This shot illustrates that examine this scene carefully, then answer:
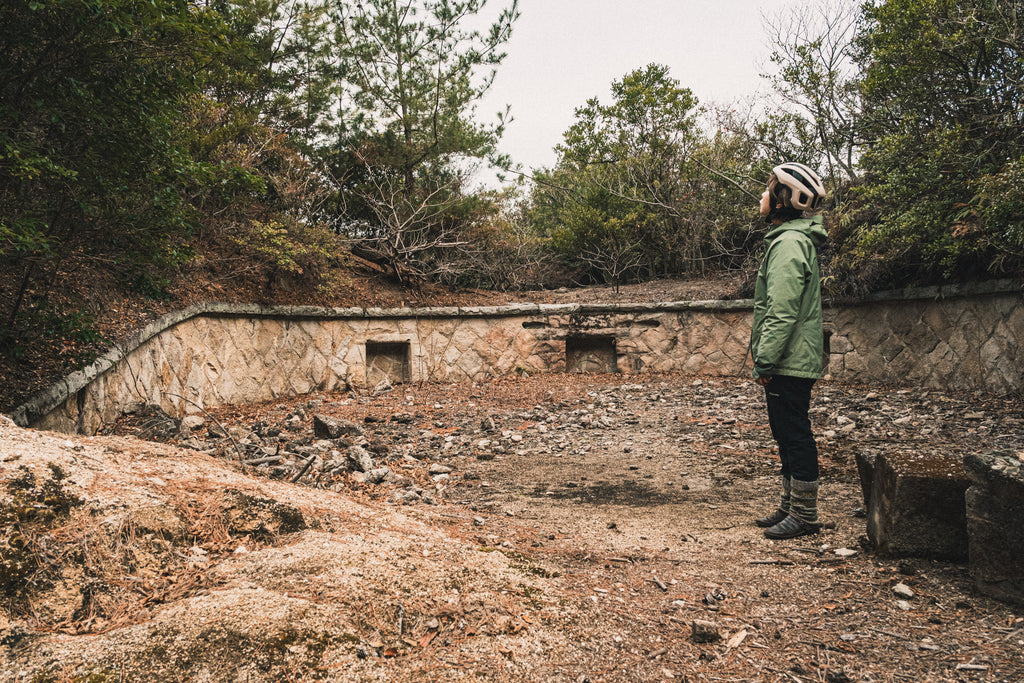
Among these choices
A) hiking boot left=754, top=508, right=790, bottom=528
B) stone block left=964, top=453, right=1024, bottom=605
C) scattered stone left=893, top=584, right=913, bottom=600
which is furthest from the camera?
hiking boot left=754, top=508, right=790, bottom=528

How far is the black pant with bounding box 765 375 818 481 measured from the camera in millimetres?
3252

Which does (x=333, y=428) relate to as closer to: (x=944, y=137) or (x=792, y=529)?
(x=792, y=529)

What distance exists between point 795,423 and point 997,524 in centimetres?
107

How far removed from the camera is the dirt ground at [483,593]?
1.80m

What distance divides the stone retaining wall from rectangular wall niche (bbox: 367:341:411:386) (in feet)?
0.07

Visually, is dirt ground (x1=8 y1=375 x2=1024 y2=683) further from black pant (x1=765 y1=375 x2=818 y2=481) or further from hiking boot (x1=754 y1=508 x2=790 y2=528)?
black pant (x1=765 y1=375 x2=818 y2=481)

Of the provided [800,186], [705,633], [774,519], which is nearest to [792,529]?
[774,519]

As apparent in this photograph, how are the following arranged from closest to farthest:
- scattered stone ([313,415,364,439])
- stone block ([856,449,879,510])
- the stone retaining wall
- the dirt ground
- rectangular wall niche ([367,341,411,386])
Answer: the dirt ground
stone block ([856,449,879,510])
scattered stone ([313,415,364,439])
the stone retaining wall
rectangular wall niche ([367,341,411,386])

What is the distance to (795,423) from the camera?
3.30 meters

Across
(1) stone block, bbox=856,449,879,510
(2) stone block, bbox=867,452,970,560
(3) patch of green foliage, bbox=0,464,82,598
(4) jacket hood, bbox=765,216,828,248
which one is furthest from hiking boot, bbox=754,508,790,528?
(3) patch of green foliage, bbox=0,464,82,598

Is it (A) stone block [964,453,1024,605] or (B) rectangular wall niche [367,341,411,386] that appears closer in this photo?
(A) stone block [964,453,1024,605]

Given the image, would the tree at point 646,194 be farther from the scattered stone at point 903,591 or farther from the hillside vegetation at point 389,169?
the scattered stone at point 903,591

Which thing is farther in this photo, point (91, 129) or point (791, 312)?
point (91, 129)

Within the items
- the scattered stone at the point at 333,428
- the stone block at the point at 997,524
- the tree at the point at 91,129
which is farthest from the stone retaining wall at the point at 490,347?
the stone block at the point at 997,524
